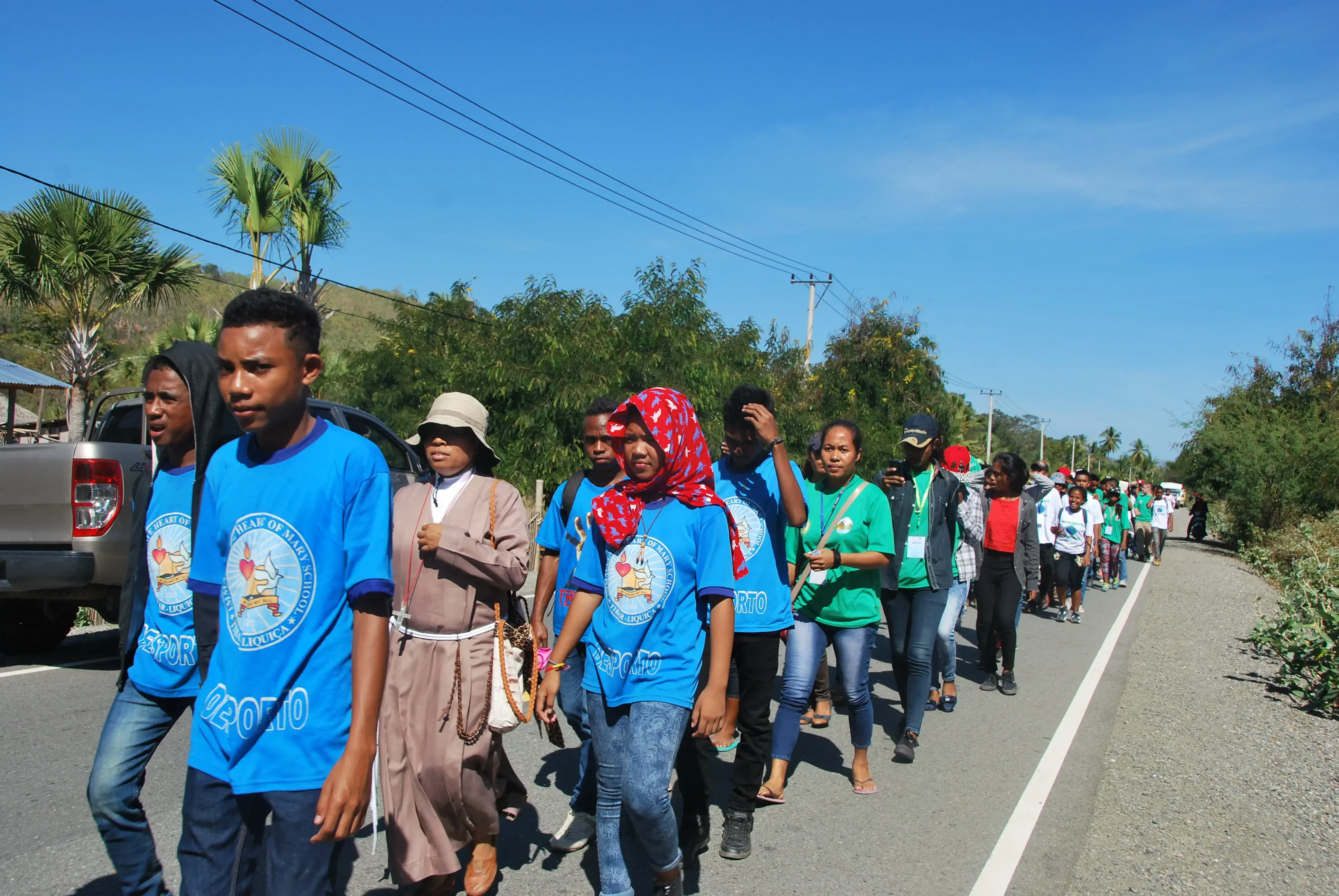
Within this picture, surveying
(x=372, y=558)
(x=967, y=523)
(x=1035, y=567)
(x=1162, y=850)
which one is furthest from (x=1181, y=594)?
(x=372, y=558)

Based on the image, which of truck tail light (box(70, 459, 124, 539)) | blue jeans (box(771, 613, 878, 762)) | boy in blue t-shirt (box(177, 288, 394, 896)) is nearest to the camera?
boy in blue t-shirt (box(177, 288, 394, 896))

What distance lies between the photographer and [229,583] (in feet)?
7.62

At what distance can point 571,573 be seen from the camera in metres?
4.37

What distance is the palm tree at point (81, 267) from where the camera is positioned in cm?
1456

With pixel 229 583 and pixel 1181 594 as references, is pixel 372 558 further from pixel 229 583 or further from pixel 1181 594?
pixel 1181 594

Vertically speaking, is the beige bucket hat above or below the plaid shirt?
above

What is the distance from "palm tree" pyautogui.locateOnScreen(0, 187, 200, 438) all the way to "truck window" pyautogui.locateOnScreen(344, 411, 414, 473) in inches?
305

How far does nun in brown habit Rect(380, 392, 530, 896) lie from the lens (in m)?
3.56

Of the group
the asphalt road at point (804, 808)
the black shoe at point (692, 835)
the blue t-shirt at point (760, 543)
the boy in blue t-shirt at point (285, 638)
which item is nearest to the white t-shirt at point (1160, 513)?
the asphalt road at point (804, 808)

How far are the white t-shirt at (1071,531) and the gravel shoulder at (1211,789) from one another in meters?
2.45

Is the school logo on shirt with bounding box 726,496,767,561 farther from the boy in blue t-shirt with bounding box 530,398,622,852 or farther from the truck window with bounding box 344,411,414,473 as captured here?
the truck window with bounding box 344,411,414,473

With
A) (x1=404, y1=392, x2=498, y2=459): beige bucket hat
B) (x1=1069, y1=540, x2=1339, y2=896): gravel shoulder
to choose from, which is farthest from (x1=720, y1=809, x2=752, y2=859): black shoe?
(x1=404, y1=392, x2=498, y2=459): beige bucket hat

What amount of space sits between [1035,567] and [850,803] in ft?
Result: 14.2

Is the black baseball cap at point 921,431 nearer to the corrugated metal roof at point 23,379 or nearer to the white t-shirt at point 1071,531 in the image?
the white t-shirt at point 1071,531
